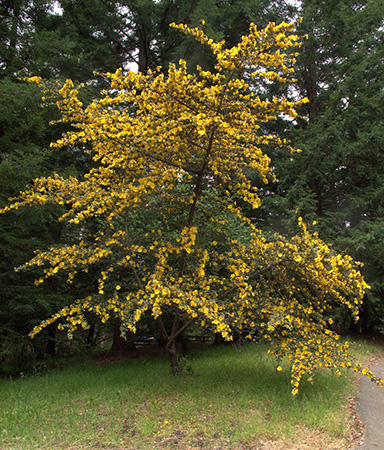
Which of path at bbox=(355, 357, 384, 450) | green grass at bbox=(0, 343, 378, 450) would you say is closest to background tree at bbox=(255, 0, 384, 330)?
path at bbox=(355, 357, 384, 450)

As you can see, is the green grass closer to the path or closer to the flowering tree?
the path

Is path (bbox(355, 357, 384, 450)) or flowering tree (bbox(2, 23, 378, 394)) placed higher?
flowering tree (bbox(2, 23, 378, 394))

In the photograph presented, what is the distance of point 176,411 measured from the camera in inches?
197

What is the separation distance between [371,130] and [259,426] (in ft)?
27.8

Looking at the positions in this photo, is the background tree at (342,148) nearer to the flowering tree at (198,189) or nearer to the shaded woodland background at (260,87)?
the shaded woodland background at (260,87)

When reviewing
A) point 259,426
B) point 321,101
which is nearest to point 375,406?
point 259,426

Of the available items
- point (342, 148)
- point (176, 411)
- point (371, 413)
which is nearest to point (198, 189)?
point (176, 411)

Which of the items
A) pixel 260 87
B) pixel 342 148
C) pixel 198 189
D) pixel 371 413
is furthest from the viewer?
pixel 260 87

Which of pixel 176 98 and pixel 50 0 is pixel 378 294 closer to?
pixel 176 98

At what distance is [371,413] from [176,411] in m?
2.81

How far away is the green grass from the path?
234 mm

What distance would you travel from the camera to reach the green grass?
14.0ft

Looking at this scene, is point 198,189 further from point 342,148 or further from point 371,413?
point 342,148

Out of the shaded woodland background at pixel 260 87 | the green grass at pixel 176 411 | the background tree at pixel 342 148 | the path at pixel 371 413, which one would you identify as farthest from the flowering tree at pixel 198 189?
the background tree at pixel 342 148
